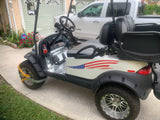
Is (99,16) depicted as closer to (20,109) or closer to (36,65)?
(36,65)

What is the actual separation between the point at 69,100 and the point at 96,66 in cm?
108

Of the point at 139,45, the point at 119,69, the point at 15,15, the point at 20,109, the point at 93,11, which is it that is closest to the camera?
the point at 139,45

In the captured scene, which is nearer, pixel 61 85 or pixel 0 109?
pixel 0 109

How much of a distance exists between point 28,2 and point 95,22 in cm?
375

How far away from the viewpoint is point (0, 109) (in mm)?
2463

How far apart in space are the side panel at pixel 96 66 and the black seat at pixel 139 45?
10 centimetres

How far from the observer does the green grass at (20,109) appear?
2.27m

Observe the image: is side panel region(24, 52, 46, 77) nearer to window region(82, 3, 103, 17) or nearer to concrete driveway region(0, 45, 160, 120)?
concrete driveway region(0, 45, 160, 120)

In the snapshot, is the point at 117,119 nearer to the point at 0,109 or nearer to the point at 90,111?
the point at 90,111

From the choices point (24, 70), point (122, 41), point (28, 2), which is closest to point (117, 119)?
point (122, 41)

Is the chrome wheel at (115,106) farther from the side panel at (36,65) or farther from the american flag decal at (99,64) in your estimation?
the side panel at (36,65)

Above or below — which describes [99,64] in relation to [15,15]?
below

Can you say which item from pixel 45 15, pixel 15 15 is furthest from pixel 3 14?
pixel 45 15

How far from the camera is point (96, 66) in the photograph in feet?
6.71
